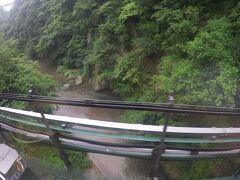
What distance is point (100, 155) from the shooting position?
7680mm

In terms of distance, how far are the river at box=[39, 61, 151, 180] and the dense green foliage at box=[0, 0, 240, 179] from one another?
602mm

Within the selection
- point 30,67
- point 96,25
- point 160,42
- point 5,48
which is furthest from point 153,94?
point 96,25

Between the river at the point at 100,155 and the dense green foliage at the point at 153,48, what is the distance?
602 millimetres

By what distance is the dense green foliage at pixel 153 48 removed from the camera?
671cm

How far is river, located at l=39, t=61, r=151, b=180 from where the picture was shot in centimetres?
672

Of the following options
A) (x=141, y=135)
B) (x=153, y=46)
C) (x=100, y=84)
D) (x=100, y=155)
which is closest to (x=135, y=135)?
(x=141, y=135)

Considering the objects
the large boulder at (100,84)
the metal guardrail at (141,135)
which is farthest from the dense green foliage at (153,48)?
the metal guardrail at (141,135)

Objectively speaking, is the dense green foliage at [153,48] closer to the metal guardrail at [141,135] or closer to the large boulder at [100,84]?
the large boulder at [100,84]

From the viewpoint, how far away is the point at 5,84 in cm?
807

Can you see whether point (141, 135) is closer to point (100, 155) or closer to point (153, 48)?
point (100, 155)

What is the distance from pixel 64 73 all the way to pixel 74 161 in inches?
318

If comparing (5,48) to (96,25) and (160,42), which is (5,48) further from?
(96,25)

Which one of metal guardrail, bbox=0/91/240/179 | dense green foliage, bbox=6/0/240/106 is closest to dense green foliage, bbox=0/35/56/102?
dense green foliage, bbox=6/0/240/106

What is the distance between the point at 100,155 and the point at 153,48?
3.74 metres
